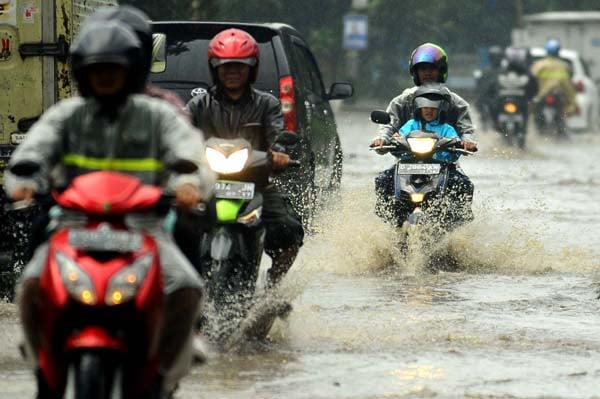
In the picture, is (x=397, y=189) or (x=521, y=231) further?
(x=521, y=231)

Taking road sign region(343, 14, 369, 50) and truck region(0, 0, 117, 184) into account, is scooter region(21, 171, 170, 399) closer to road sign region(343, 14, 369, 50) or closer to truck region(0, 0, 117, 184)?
truck region(0, 0, 117, 184)

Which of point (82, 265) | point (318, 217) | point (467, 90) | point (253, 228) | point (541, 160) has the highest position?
point (82, 265)

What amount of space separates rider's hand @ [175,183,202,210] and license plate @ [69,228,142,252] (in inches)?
12.9

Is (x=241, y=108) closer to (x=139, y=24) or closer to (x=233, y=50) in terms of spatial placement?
(x=233, y=50)

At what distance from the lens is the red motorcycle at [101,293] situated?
5.19 meters

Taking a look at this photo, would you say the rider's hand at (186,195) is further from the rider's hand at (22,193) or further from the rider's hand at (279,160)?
the rider's hand at (279,160)

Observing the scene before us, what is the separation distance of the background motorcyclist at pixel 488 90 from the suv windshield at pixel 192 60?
1720cm

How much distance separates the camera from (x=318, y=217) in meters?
14.4

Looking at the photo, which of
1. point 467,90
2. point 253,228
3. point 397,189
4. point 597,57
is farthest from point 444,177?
point 467,90

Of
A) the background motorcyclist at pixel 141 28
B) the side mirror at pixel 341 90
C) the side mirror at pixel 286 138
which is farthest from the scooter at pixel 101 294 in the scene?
the side mirror at pixel 341 90

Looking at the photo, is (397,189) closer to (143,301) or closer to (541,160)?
(143,301)

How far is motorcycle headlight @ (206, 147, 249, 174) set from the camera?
8.15m

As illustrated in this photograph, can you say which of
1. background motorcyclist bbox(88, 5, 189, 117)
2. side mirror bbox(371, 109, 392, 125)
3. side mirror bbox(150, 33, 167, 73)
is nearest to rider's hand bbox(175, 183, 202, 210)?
background motorcyclist bbox(88, 5, 189, 117)

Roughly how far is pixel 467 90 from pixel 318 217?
149 feet
